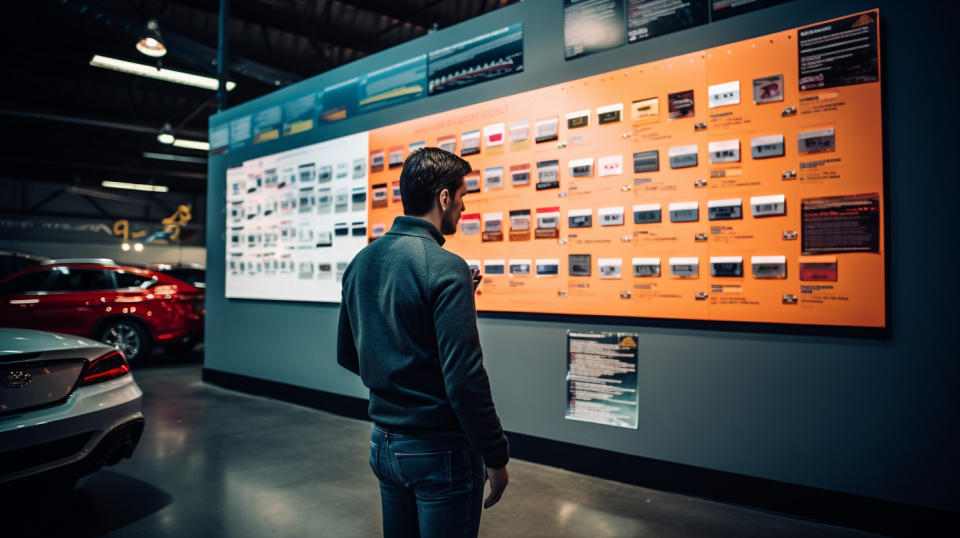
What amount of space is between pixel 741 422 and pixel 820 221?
3.77 ft

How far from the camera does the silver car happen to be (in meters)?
2.24

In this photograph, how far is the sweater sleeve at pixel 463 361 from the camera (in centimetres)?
117

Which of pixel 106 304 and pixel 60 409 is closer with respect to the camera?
pixel 60 409

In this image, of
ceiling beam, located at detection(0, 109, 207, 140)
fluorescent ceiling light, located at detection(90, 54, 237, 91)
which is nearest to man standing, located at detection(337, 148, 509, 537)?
fluorescent ceiling light, located at detection(90, 54, 237, 91)

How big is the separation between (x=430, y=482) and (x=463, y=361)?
0.31 meters

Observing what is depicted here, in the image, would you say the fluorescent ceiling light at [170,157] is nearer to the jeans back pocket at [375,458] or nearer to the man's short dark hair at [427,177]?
the man's short dark hair at [427,177]

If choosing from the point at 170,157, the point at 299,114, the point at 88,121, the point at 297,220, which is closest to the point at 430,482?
the point at 297,220

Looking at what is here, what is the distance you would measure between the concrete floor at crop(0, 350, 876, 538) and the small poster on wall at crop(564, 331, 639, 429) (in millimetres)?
418

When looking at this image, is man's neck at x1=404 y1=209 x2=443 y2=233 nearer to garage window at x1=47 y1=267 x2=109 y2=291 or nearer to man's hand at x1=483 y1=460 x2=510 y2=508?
man's hand at x1=483 y1=460 x2=510 y2=508

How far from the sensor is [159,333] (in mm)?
7500

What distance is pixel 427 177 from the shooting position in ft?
4.30

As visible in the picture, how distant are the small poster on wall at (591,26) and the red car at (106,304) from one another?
6945 mm

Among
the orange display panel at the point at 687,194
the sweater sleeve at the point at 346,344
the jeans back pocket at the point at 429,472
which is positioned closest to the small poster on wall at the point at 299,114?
the orange display panel at the point at 687,194

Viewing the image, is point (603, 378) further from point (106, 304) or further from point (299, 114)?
point (106, 304)
